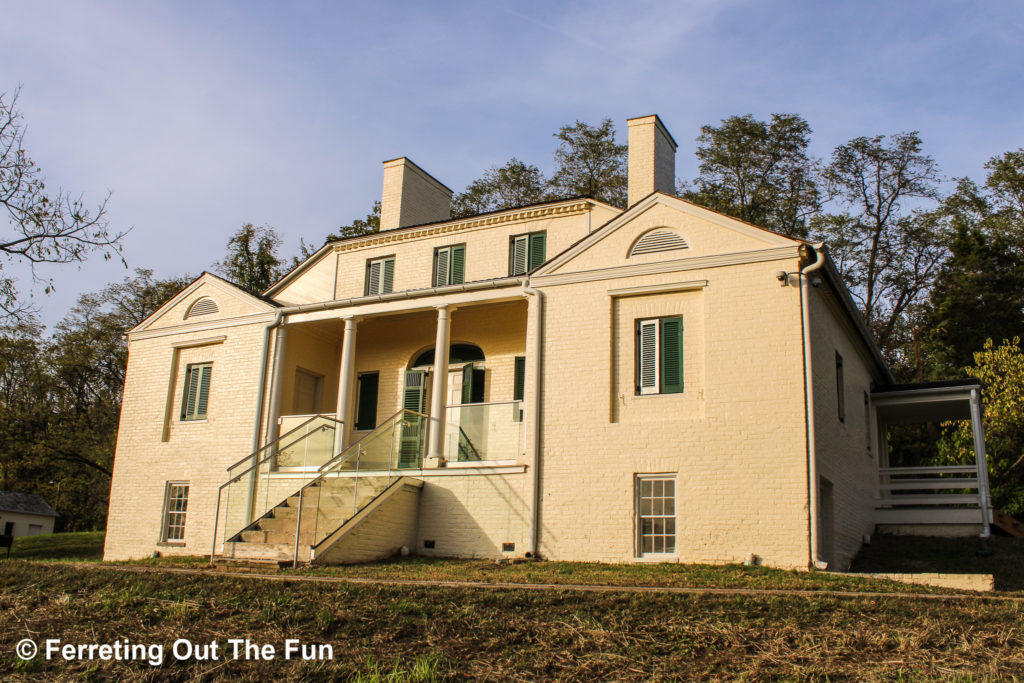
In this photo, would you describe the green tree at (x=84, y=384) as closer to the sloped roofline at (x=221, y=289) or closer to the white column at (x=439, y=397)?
the sloped roofline at (x=221, y=289)

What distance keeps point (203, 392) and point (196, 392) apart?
22cm

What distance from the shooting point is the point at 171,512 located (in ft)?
66.7

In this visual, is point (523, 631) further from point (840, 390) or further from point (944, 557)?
point (840, 390)

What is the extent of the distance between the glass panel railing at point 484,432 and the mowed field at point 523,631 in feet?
19.6

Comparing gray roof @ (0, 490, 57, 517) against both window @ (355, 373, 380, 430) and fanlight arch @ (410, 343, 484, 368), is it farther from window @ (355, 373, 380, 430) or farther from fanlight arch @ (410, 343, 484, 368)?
fanlight arch @ (410, 343, 484, 368)

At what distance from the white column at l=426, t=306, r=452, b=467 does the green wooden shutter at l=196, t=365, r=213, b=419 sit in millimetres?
6043

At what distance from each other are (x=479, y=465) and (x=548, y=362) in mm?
2358

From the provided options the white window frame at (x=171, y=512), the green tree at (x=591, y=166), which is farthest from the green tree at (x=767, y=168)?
the white window frame at (x=171, y=512)

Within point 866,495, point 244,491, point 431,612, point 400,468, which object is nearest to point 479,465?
point 400,468

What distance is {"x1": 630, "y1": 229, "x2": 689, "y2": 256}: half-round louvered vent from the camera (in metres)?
16.4

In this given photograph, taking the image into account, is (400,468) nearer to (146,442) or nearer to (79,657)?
(146,442)

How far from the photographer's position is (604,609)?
9.97 m

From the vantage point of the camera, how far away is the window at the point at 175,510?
2011 centimetres

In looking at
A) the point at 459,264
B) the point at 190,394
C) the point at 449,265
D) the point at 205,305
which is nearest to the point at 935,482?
the point at 459,264
